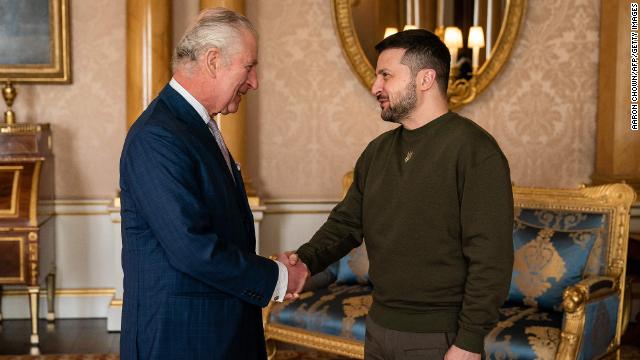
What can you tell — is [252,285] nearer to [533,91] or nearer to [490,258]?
[490,258]

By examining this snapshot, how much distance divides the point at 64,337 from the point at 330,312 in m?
1.96

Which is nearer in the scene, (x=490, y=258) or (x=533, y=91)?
(x=490, y=258)

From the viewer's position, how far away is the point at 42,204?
5.12m

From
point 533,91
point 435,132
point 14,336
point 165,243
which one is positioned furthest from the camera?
point 533,91

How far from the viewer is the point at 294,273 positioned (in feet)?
8.00

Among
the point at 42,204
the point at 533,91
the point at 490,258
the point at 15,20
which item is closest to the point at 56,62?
the point at 15,20

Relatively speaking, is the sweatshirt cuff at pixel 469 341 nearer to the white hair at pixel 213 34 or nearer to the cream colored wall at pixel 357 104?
the white hair at pixel 213 34

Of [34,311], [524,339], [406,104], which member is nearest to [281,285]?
[406,104]

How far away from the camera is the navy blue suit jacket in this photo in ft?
6.64

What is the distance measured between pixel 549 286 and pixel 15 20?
144 inches

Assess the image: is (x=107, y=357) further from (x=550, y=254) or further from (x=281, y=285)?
(x=281, y=285)

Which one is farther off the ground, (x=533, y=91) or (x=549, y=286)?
(x=533, y=91)

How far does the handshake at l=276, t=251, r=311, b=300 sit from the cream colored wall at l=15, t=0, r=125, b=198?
3145mm

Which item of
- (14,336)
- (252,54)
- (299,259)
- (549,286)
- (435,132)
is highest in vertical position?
(252,54)
